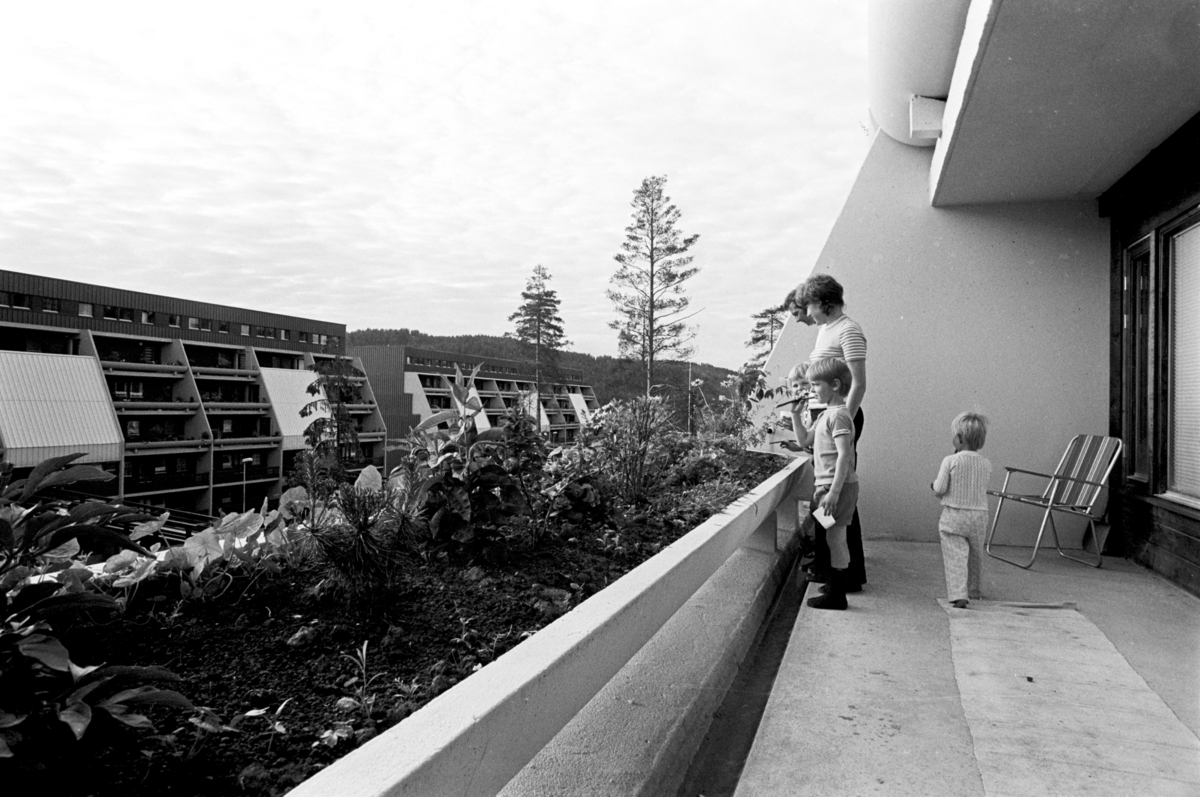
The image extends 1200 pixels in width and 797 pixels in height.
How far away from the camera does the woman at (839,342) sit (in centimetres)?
347

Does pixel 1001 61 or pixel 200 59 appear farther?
pixel 200 59

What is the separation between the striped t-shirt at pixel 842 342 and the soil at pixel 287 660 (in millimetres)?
1944

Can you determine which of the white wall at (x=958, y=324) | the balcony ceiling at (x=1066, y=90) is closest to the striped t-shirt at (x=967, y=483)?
the balcony ceiling at (x=1066, y=90)

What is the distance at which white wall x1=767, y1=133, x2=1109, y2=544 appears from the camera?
15.8 ft

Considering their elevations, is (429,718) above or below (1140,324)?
below

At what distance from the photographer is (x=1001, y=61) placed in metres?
2.81

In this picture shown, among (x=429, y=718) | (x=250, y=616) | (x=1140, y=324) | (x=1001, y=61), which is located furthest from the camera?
(x=1140, y=324)

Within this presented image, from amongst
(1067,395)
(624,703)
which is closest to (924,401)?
(1067,395)

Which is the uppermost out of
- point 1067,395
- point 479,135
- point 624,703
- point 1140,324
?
point 479,135

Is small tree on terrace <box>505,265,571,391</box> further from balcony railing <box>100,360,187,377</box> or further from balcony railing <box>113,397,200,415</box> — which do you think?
balcony railing <box>113,397,200,415</box>

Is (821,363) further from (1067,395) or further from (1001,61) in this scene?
(1067,395)

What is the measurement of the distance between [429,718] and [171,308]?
7.72 metres

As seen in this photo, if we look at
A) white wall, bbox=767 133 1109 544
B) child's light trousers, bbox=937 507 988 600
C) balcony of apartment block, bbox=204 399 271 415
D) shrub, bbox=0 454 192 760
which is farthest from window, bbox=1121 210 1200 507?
balcony of apartment block, bbox=204 399 271 415

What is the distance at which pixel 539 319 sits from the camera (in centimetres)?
808
